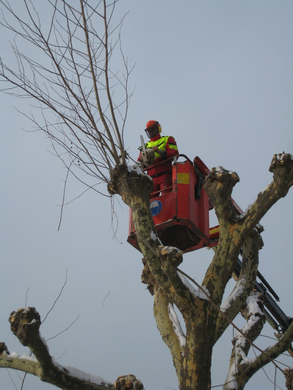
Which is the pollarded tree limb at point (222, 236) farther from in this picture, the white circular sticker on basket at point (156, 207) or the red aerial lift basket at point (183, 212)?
the white circular sticker on basket at point (156, 207)

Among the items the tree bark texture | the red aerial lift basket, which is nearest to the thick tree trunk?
the tree bark texture

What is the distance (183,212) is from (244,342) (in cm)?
167

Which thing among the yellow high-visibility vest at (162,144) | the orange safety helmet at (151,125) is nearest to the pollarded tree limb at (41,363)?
the yellow high-visibility vest at (162,144)

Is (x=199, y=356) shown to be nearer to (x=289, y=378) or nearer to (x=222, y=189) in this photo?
(x=289, y=378)

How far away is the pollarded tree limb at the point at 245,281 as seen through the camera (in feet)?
13.3

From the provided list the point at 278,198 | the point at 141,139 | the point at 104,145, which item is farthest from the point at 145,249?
the point at 141,139

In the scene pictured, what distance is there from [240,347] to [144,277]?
1462 millimetres

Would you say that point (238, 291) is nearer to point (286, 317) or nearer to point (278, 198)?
point (278, 198)

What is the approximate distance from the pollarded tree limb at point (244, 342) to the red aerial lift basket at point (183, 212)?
105cm

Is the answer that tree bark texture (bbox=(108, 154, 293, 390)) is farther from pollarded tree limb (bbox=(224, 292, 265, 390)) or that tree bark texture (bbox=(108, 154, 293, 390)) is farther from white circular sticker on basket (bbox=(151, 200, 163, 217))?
white circular sticker on basket (bbox=(151, 200, 163, 217))

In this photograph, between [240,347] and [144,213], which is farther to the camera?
[240,347]

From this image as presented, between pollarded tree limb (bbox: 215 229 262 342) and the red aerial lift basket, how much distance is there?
74 cm

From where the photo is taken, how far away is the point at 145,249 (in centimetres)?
350

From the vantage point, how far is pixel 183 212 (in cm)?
483
